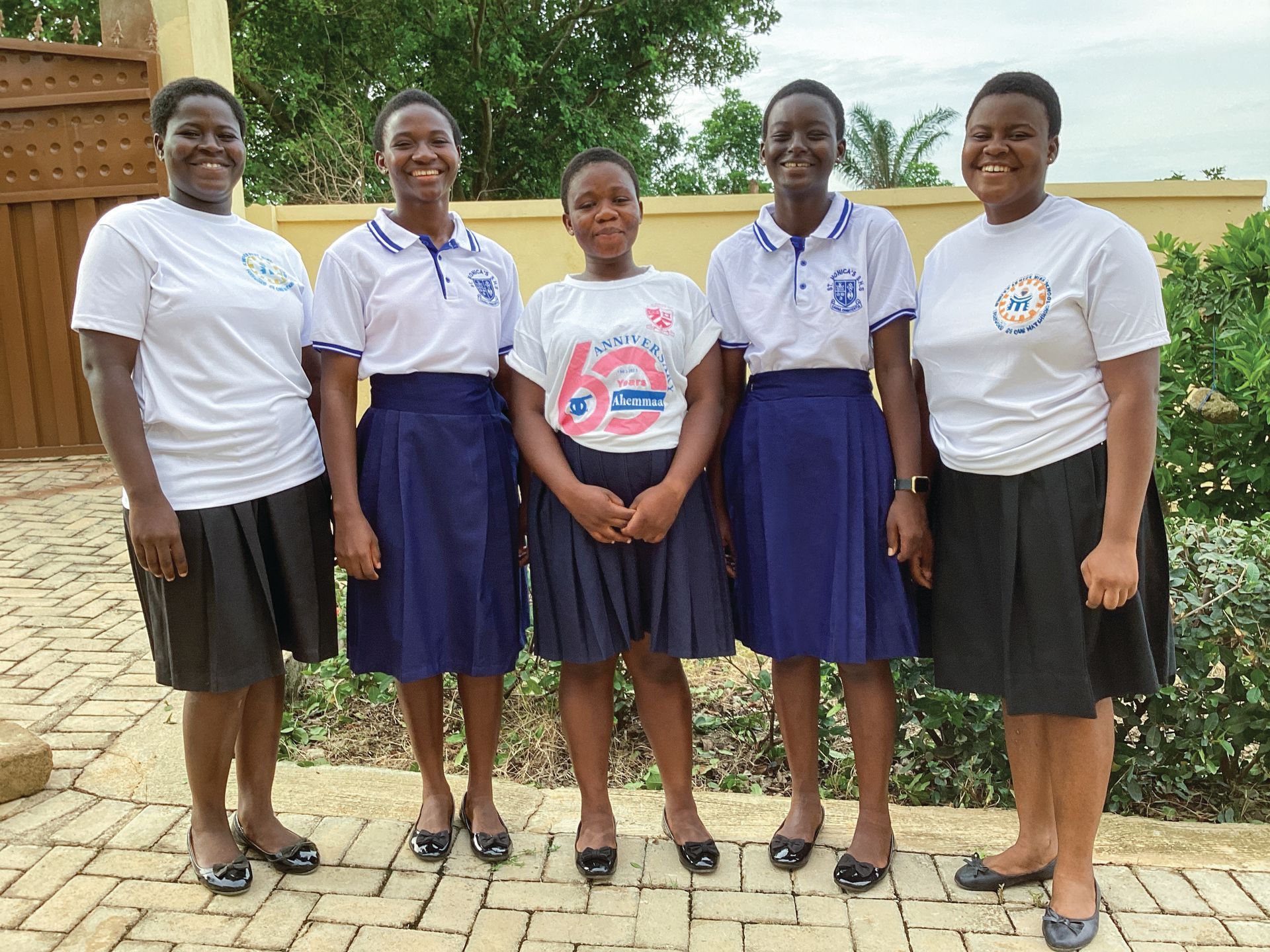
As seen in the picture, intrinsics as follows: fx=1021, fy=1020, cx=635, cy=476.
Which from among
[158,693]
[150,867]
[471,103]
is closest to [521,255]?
[158,693]

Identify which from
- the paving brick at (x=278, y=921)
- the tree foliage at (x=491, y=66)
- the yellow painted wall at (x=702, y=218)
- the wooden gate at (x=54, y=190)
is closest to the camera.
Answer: the paving brick at (x=278, y=921)

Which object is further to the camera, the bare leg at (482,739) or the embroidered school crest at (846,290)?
the bare leg at (482,739)

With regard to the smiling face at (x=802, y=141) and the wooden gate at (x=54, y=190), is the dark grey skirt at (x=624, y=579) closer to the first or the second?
the smiling face at (x=802, y=141)

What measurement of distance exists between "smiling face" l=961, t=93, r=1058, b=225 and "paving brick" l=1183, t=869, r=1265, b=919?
1.69 m

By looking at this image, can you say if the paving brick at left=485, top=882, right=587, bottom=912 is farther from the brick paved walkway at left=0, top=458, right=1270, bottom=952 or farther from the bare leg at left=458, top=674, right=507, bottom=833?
the bare leg at left=458, top=674, right=507, bottom=833

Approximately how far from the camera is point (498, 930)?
2.38m

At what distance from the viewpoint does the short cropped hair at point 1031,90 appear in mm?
2246

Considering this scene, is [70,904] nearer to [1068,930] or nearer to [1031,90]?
[1068,930]

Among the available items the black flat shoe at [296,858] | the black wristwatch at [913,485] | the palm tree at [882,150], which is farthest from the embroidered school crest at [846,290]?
the palm tree at [882,150]

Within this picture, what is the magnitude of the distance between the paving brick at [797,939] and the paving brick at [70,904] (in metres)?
1.56

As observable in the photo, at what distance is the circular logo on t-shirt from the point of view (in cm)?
247

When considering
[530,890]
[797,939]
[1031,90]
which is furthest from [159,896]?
[1031,90]

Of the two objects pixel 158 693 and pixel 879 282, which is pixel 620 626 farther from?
pixel 158 693

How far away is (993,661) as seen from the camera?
237cm
